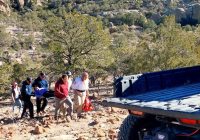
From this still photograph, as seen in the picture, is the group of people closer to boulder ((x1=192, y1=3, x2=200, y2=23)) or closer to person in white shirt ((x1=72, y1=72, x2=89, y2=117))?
person in white shirt ((x1=72, y1=72, x2=89, y2=117))

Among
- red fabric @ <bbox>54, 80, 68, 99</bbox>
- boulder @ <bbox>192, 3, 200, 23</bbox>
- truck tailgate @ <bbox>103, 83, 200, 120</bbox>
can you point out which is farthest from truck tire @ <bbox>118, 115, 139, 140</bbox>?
boulder @ <bbox>192, 3, 200, 23</bbox>

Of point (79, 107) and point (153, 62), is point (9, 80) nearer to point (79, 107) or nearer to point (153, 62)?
point (153, 62)

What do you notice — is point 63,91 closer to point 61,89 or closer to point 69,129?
point 61,89

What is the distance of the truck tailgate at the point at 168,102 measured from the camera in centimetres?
412

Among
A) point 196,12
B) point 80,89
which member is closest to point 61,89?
point 80,89

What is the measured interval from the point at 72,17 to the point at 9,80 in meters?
8.36

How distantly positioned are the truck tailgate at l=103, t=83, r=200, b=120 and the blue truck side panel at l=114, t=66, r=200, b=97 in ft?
0.62

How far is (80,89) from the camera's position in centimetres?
1171

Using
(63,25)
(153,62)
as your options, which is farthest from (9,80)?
(153,62)

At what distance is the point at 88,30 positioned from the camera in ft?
126

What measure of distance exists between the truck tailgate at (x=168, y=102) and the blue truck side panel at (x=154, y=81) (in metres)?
0.19

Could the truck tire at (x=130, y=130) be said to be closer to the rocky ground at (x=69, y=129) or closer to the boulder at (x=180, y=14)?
the rocky ground at (x=69, y=129)

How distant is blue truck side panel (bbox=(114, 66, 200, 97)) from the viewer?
5.70 metres

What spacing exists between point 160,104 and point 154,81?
1410 millimetres
